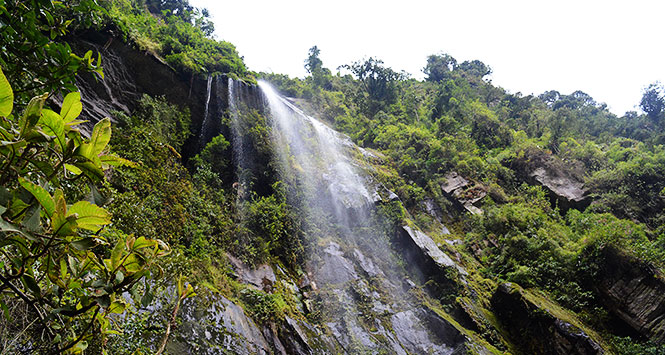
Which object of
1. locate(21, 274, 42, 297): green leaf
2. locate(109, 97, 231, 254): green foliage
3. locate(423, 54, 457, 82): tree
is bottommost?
locate(109, 97, 231, 254): green foliage

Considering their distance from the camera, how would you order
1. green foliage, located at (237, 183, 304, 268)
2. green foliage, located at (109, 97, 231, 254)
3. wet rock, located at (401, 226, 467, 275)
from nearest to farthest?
green foliage, located at (109, 97, 231, 254) < green foliage, located at (237, 183, 304, 268) < wet rock, located at (401, 226, 467, 275)

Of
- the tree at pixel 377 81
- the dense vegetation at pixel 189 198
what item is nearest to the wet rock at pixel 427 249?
the dense vegetation at pixel 189 198

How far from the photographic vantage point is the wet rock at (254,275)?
5.96m

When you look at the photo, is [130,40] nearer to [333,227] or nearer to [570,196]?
[333,227]

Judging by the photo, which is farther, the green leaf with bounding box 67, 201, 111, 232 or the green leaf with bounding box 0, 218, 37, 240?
the green leaf with bounding box 67, 201, 111, 232

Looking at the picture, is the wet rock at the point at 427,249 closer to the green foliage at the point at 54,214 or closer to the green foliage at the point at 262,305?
the green foliage at the point at 262,305

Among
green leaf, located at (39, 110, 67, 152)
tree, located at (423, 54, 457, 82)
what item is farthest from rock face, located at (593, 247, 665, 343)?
tree, located at (423, 54, 457, 82)

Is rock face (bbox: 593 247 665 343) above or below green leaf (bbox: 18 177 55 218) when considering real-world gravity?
below

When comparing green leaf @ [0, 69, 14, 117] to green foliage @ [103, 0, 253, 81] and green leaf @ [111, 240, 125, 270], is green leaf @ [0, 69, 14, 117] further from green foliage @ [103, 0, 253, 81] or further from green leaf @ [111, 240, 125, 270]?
green foliage @ [103, 0, 253, 81]

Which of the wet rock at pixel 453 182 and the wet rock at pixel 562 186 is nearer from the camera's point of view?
the wet rock at pixel 562 186

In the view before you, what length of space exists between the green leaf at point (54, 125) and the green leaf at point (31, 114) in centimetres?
4

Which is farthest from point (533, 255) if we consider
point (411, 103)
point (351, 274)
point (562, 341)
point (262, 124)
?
point (411, 103)

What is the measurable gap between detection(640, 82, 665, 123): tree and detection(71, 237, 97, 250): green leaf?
36.3 m

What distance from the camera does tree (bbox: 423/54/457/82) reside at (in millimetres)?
33700
